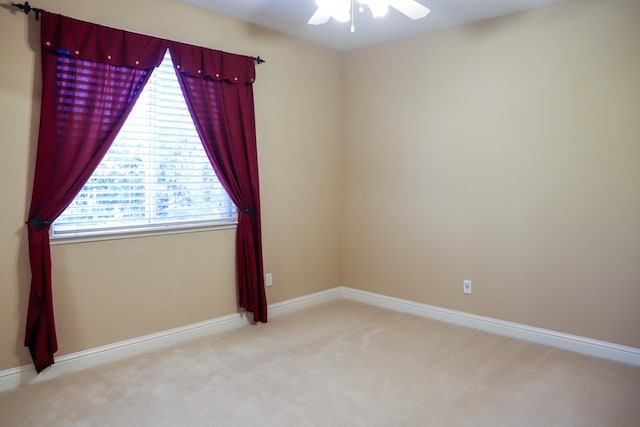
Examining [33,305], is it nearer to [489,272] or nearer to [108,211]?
[108,211]

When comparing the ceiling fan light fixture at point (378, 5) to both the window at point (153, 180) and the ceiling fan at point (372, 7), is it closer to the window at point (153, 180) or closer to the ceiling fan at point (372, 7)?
the ceiling fan at point (372, 7)

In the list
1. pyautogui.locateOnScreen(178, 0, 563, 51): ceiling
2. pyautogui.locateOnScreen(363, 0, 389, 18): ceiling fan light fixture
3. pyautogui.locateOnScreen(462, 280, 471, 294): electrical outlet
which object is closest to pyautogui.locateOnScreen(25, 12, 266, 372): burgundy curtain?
pyautogui.locateOnScreen(178, 0, 563, 51): ceiling

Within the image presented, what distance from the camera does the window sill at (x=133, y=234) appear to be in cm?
277

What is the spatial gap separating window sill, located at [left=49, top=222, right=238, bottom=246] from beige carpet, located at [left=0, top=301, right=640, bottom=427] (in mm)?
841

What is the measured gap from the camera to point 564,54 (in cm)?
315

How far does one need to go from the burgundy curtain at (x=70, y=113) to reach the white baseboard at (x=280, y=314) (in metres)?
0.13

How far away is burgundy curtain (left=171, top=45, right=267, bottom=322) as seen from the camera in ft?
10.7

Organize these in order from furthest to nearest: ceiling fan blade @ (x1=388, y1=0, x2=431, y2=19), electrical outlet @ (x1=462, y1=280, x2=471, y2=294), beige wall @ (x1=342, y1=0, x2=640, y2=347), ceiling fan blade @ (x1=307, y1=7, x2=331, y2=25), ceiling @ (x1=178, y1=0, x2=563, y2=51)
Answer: electrical outlet @ (x1=462, y1=280, x2=471, y2=294), ceiling @ (x1=178, y1=0, x2=563, y2=51), beige wall @ (x1=342, y1=0, x2=640, y2=347), ceiling fan blade @ (x1=307, y1=7, x2=331, y2=25), ceiling fan blade @ (x1=388, y1=0, x2=431, y2=19)

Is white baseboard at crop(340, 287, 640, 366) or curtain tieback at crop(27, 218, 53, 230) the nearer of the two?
curtain tieback at crop(27, 218, 53, 230)

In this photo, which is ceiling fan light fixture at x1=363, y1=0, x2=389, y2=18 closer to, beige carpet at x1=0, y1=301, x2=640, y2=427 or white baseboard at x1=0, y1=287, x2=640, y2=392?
beige carpet at x1=0, y1=301, x2=640, y2=427

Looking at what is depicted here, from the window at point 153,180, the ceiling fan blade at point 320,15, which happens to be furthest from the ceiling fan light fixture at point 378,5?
the window at point 153,180

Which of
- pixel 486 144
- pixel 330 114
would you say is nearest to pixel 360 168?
pixel 330 114

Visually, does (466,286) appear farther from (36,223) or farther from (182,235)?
(36,223)

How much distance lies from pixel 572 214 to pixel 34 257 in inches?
140
